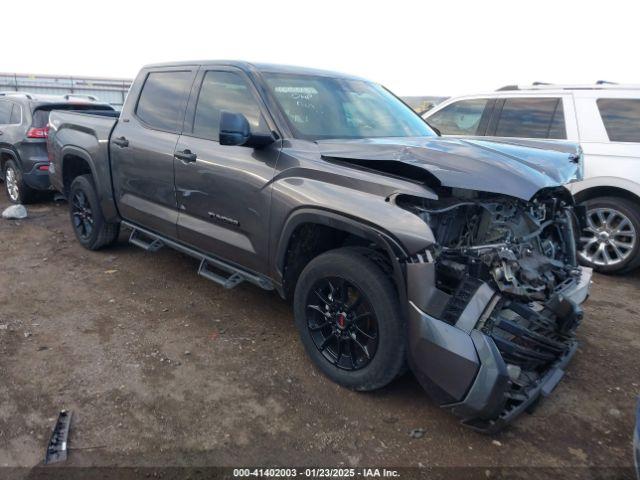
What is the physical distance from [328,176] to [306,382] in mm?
1343

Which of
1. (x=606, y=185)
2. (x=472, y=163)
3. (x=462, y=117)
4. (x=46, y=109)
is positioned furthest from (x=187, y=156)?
(x=46, y=109)

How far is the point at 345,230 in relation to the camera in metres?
2.91

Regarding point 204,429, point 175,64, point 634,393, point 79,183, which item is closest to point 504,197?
point 634,393

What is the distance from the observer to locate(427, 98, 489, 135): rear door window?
6.32 m

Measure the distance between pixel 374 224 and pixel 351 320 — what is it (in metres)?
0.64

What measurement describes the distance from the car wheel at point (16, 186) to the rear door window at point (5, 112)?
684 mm

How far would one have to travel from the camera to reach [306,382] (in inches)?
127

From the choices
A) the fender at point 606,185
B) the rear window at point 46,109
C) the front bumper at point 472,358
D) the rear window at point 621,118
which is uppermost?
the rear window at point 621,118

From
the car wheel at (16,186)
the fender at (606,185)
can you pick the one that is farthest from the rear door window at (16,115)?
the fender at (606,185)

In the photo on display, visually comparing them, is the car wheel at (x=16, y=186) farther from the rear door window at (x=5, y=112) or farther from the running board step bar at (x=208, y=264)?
the running board step bar at (x=208, y=264)

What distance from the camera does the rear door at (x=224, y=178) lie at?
11.2 feet

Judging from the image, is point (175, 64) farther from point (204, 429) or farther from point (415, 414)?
point (415, 414)

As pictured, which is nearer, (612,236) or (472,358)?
(472,358)

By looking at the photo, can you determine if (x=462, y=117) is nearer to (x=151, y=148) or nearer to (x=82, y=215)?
(x=151, y=148)
